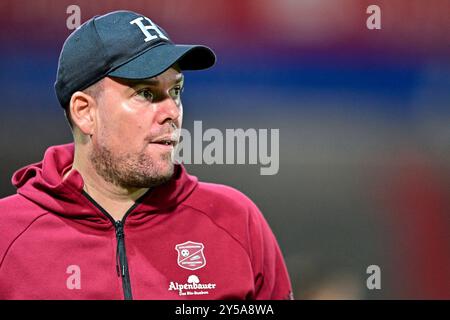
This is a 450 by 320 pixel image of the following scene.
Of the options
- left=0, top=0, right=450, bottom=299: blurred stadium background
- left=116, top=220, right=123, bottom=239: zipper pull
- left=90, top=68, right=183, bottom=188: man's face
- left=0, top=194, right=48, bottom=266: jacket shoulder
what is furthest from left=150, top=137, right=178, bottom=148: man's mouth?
left=0, top=0, right=450, bottom=299: blurred stadium background

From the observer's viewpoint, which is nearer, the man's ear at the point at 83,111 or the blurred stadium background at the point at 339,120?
the man's ear at the point at 83,111

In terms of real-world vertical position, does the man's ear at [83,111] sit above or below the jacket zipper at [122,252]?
above

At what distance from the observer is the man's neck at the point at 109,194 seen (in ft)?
5.58

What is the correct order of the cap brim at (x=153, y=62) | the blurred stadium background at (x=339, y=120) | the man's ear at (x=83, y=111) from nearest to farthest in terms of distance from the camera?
the cap brim at (x=153, y=62) < the man's ear at (x=83, y=111) < the blurred stadium background at (x=339, y=120)

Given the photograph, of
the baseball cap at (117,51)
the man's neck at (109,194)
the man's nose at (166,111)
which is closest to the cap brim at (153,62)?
the baseball cap at (117,51)

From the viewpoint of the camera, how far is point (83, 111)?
5.58ft

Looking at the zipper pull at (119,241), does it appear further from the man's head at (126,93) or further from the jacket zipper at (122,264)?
the man's head at (126,93)

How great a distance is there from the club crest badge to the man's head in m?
0.18

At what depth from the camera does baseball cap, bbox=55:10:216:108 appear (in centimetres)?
160

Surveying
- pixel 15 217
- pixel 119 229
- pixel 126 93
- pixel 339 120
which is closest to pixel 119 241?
pixel 119 229

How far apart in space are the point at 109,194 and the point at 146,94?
11.1 inches

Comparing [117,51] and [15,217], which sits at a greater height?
[117,51]

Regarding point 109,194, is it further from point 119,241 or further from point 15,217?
point 15,217

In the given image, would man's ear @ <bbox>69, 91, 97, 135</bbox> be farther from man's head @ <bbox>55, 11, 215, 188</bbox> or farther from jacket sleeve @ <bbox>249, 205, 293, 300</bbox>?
jacket sleeve @ <bbox>249, 205, 293, 300</bbox>
